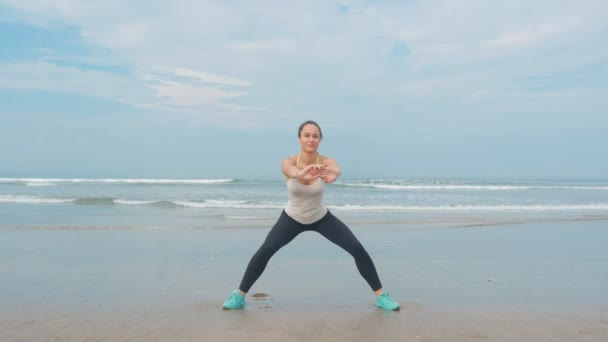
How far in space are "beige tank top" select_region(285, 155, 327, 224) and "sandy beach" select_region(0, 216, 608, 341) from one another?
890mm

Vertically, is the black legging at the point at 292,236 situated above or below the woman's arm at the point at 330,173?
below

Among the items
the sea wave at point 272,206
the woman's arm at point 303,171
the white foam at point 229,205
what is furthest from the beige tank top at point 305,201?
the white foam at point 229,205

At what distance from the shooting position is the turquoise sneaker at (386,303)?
4562mm

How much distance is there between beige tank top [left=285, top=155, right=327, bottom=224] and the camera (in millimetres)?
4363

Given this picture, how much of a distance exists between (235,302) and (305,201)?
1.18m

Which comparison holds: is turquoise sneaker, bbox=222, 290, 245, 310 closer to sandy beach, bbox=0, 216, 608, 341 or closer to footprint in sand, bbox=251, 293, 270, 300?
sandy beach, bbox=0, 216, 608, 341

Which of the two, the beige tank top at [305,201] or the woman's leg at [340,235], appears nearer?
the beige tank top at [305,201]

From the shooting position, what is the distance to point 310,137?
432cm

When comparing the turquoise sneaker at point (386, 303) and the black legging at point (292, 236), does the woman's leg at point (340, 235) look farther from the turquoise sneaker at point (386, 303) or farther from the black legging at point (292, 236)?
the turquoise sneaker at point (386, 303)

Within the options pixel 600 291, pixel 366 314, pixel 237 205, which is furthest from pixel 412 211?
pixel 366 314

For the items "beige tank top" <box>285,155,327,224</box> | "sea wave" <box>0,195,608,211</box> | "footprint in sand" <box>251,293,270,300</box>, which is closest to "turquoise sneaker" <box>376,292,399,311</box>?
"beige tank top" <box>285,155,327,224</box>

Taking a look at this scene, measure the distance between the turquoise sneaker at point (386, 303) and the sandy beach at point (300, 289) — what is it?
0.34 feet

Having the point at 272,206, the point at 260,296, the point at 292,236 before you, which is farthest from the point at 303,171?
the point at 272,206

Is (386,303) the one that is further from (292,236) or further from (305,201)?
(305,201)
